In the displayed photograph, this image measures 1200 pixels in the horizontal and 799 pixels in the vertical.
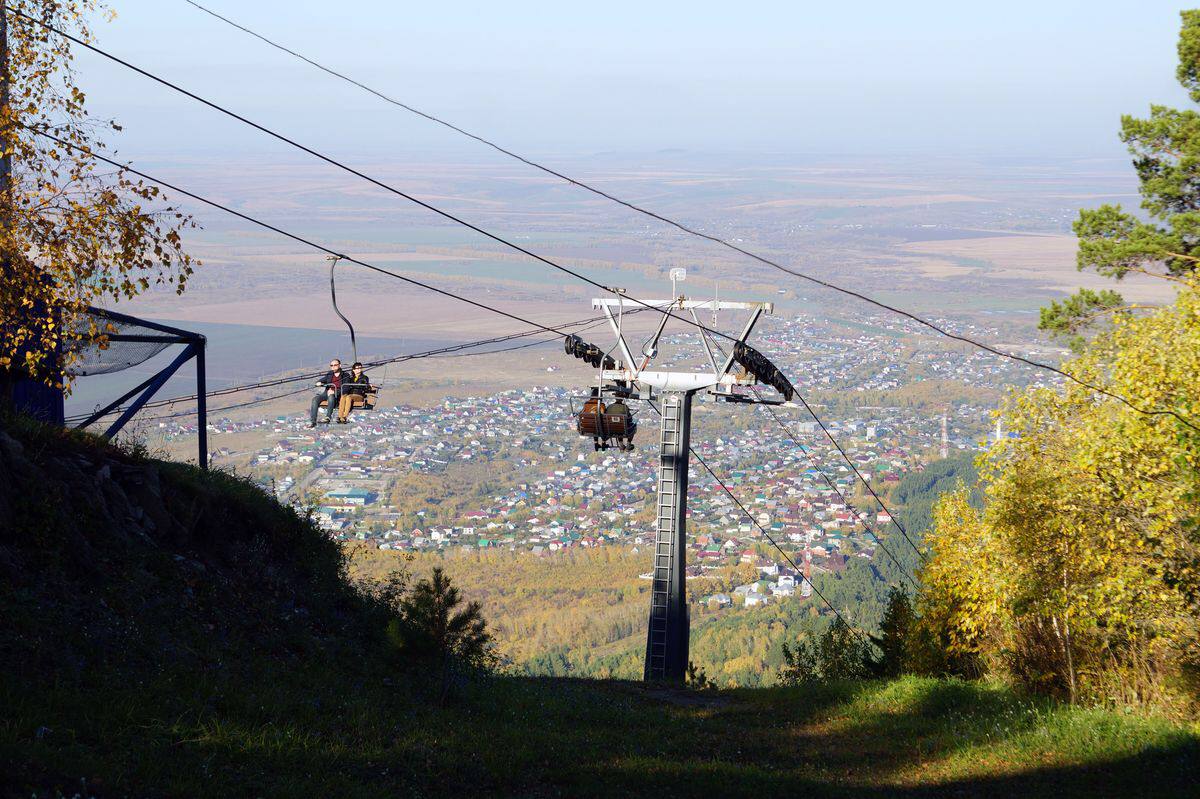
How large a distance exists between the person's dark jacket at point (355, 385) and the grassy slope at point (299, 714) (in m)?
2.92

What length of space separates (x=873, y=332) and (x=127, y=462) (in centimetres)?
14859

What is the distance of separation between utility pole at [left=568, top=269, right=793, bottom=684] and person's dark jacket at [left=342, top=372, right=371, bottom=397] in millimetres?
3866

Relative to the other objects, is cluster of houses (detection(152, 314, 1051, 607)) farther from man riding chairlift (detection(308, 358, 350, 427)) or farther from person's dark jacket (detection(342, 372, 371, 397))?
person's dark jacket (detection(342, 372, 371, 397))

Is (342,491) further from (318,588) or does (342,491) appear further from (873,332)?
(873,332)

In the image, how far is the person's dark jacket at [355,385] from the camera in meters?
17.8

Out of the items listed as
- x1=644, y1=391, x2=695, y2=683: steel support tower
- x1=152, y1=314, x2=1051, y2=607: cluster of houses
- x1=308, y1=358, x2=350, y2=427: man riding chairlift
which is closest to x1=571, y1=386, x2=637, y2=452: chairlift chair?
x1=644, y1=391, x2=695, y2=683: steel support tower

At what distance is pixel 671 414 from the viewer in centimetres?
1883

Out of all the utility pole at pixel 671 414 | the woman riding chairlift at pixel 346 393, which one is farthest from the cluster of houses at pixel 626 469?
the utility pole at pixel 671 414

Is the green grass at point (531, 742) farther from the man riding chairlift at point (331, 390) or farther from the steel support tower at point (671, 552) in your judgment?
the man riding chairlift at point (331, 390)

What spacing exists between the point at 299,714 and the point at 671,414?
10322mm

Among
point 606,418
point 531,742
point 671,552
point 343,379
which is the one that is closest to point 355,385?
point 343,379

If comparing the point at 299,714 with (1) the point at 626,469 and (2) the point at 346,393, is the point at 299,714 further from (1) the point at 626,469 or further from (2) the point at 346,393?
(1) the point at 626,469

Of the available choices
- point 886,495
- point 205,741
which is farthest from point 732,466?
point 205,741

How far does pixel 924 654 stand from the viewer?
19.7m
